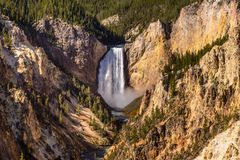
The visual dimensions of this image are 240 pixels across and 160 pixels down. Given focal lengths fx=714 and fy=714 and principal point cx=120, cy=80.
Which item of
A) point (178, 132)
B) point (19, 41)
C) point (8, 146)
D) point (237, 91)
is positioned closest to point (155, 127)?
point (178, 132)

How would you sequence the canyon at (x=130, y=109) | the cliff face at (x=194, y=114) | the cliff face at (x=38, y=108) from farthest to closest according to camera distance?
the cliff face at (x=38, y=108), the canyon at (x=130, y=109), the cliff face at (x=194, y=114)

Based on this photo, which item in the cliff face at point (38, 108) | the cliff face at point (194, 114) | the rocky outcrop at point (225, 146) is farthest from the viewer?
the cliff face at point (38, 108)

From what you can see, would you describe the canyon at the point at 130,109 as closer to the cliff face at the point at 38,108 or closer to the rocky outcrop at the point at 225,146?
the cliff face at the point at 38,108

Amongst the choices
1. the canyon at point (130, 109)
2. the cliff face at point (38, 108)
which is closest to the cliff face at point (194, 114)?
the canyon at point (130, 109)

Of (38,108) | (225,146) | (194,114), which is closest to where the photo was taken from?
(225,146)

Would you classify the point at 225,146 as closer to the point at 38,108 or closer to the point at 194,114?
the point at 194,114

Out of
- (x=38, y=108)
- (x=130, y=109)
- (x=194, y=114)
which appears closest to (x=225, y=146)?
(x=194, y=114)

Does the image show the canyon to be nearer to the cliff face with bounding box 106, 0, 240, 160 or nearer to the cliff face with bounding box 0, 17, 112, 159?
the cliff face with bounding box 0, 17, 112, 159

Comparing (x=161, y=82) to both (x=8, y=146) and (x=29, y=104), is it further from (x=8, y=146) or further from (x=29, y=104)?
(x=8, y=146)
